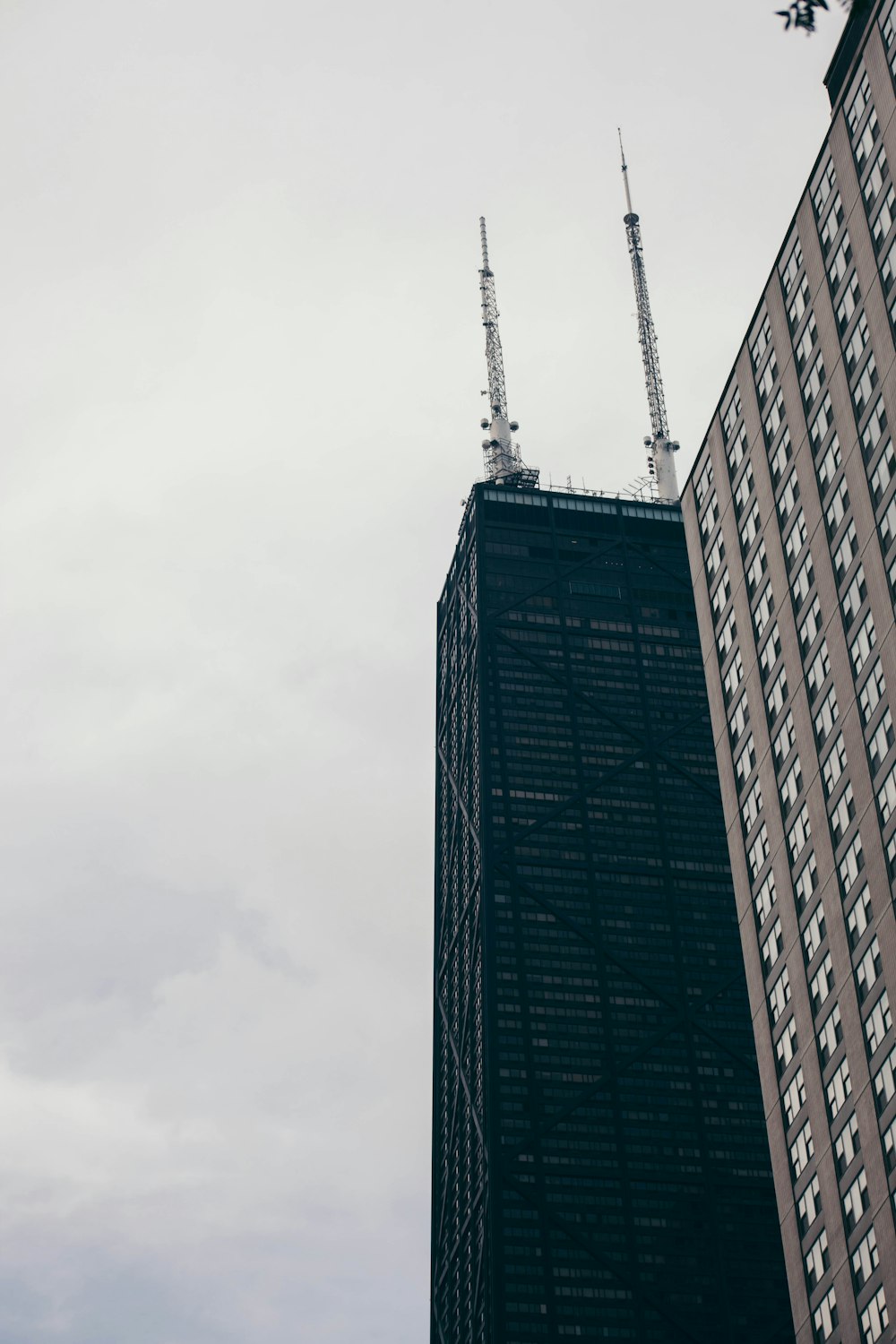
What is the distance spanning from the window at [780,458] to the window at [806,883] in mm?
25506

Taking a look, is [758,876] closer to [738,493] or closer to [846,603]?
[846,603]

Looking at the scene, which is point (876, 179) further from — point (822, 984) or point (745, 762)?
point (822, 984)

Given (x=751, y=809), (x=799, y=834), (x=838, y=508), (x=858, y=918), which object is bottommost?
(x=858, y=918)

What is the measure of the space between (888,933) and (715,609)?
38.3 m

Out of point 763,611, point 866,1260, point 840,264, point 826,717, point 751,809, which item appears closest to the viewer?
point 866,1260

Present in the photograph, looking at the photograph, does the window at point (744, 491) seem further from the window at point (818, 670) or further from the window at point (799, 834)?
the window at point (799, 834)

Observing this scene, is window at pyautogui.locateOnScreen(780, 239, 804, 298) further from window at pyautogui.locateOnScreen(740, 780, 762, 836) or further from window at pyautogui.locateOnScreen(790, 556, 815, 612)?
window at pyautogui.locateOnScreen(740, 780, 762, 836)

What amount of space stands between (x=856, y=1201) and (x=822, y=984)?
40.2 feet

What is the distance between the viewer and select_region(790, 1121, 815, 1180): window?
328ft

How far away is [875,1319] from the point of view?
89812mm

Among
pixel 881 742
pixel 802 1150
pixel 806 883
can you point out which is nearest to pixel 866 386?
pixel 881 742

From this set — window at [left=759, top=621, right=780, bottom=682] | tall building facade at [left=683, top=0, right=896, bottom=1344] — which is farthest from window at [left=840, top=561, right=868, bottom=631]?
window at [left=759, top=621, right=780, bottom=682]

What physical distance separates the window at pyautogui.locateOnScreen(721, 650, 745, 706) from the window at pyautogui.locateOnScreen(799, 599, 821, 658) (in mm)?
10238

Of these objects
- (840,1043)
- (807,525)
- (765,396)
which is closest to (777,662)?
(807,525)
